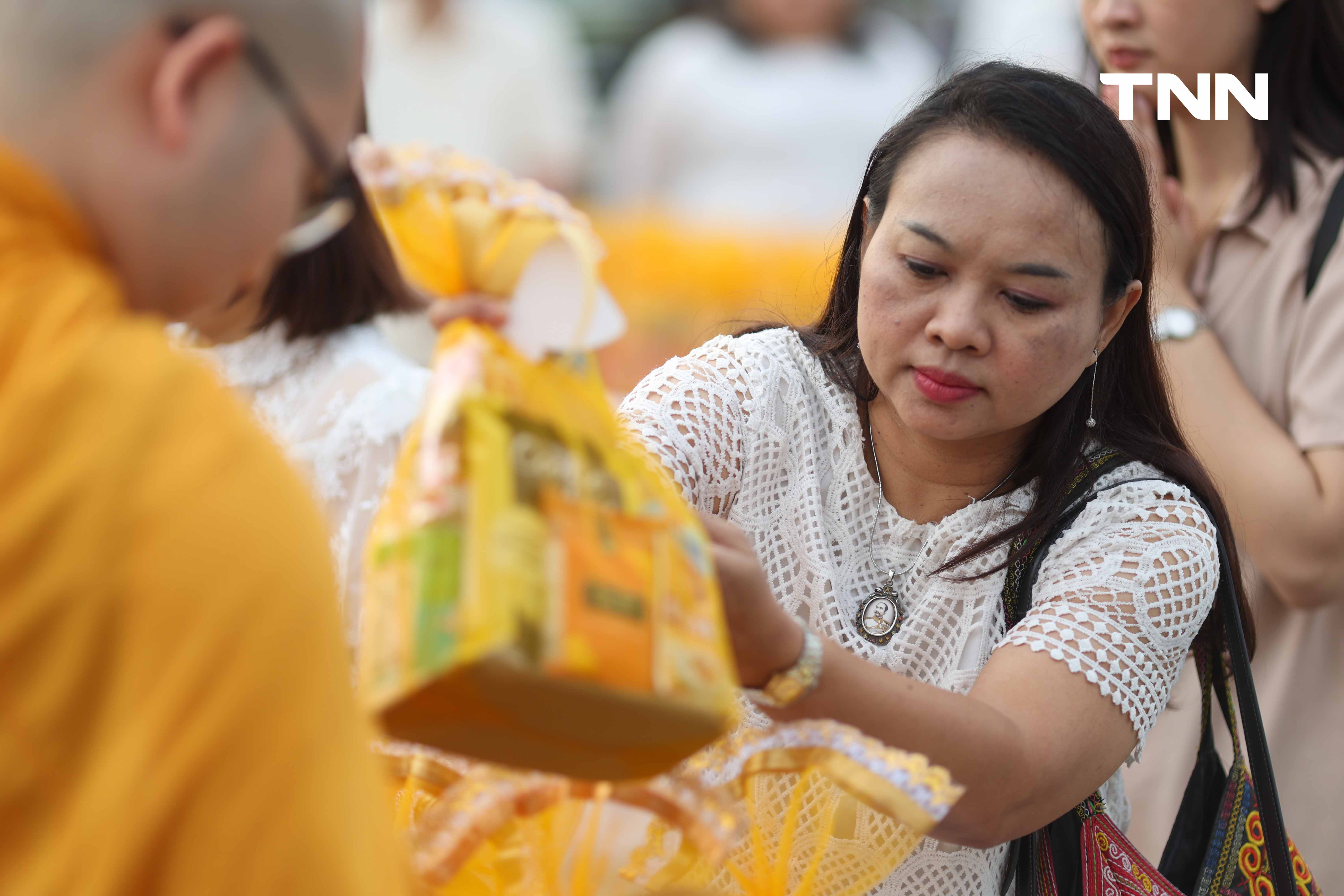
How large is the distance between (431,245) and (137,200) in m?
0.23

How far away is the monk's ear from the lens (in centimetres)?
87

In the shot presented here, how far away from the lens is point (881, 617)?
1.85 m

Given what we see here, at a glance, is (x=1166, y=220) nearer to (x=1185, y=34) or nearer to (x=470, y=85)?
(x=1185, y=34)

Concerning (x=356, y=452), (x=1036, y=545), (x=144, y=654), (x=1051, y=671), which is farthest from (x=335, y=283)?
(x=144, y=654)

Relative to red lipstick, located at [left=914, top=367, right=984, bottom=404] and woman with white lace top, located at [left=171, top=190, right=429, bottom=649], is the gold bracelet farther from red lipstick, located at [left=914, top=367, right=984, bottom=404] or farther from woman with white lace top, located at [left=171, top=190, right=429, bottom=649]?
woman with white lace top, located at [left=171, top=190, right=429, bottom=649]

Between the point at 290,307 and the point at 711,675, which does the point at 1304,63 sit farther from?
the point at 711,675

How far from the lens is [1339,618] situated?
2404 millimetres

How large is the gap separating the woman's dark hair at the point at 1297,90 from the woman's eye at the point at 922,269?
100cm

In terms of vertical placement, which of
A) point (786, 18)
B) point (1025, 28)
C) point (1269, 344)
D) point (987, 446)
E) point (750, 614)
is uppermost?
point (750, 614)

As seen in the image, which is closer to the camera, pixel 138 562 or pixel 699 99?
pixel 138 562

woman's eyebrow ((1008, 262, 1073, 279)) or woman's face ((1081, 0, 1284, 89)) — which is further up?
woman's eyebrow ((1008, 262, 1073, 279))

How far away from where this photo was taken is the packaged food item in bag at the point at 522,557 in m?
0.90

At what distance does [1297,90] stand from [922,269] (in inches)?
46.7

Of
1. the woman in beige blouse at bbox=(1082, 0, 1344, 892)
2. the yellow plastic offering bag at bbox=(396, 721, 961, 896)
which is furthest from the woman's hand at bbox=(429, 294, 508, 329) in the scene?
the woman in beige blouse at bbox=(1082, 0, 1344, 892)
